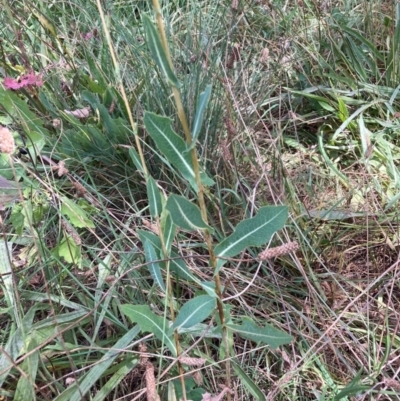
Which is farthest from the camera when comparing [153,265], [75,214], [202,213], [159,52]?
[75,214]

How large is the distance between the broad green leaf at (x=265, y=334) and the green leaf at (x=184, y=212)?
0.18 m

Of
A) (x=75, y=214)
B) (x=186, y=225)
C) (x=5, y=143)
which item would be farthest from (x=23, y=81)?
(x=186, y=225)

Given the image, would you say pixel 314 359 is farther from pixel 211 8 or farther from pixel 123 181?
pixel 211 8

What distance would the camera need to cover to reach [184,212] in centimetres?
54

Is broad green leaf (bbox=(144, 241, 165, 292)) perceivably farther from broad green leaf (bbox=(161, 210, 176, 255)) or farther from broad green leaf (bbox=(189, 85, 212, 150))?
broad green leaf (bbox=(189, 85, 212, 150))

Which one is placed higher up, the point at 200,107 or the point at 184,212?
the point at 200,107

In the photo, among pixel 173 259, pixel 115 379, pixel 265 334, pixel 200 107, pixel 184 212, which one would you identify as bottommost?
pixel 115 379

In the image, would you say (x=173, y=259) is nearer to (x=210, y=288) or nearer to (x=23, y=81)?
(x=210, y=288)

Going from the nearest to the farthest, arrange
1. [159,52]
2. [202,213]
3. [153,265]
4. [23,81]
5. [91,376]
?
1. [159,52]
2. [202,213]
3. [153,265]
4. [91,376]
5. [23,81]

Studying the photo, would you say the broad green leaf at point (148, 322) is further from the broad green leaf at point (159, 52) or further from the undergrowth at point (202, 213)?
the broad green leaf at point (159, 52)

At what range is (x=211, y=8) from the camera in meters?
1.64

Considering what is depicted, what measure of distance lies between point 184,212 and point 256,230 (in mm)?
107

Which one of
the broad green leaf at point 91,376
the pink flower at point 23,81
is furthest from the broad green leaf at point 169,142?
the pink flower at point 23,81

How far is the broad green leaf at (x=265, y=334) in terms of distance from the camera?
24.4 inches
